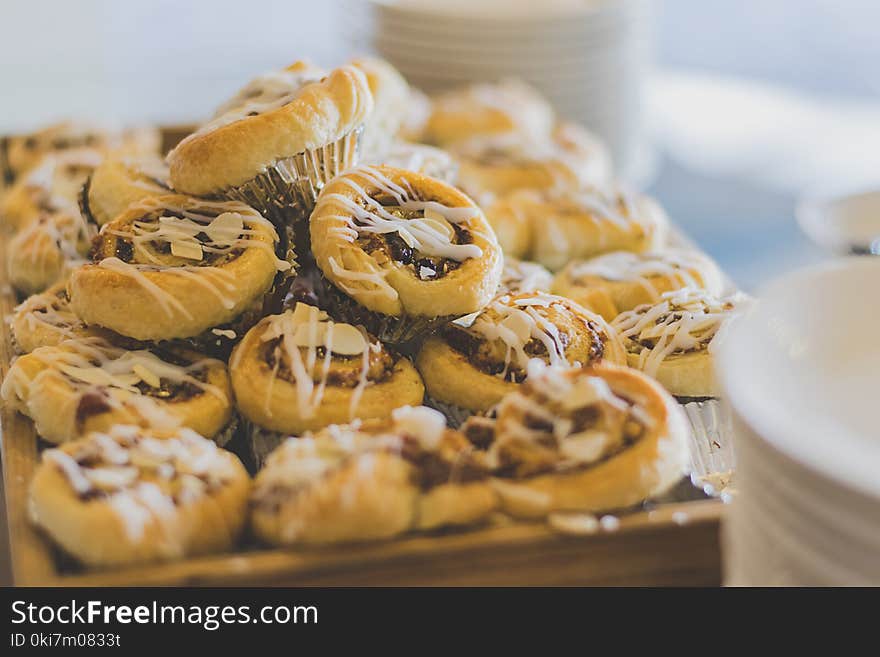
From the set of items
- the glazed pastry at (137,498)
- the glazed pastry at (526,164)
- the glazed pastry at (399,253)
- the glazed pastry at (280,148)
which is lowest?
the glazed pastry at (526,164)

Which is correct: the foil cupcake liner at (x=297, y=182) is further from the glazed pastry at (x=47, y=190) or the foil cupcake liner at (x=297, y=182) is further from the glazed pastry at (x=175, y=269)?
the glazed pastry at (x=47, y=190)

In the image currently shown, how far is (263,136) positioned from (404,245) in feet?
0.86

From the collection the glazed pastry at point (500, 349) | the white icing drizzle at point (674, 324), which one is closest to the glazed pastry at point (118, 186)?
the glazed pastry at point (500, 349)

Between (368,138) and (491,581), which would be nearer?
(491,581)

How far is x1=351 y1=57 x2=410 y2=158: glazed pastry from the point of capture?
202 centimetres

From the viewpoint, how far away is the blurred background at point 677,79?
339cm

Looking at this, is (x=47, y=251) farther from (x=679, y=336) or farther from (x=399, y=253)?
(x=679, y=336)

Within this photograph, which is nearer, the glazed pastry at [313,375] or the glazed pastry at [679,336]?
the glazed pastry at [313,375]

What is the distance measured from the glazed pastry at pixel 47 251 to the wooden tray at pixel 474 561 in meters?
0.74

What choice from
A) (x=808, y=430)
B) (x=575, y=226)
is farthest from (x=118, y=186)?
(x=808, y=430)

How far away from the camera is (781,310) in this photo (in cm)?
120

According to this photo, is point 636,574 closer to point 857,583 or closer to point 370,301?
point 857,583
